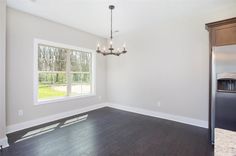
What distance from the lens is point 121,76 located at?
16.9ft

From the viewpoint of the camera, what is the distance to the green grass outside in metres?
3.79

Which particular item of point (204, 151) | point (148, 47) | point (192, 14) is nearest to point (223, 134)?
point (204, 151)

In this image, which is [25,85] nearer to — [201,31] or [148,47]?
[148,47]

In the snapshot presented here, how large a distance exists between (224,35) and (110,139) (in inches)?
118

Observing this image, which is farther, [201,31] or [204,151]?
[201,31]

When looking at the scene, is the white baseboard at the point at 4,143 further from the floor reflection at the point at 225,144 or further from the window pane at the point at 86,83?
the floor reflection at the point at 225,144

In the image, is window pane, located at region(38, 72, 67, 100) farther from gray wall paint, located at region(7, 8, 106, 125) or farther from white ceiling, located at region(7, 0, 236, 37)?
white ceiling, located at region(7, 0, 236, 37)

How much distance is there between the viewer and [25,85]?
333cm

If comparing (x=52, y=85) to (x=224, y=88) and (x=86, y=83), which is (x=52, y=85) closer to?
(x=86, y=83)

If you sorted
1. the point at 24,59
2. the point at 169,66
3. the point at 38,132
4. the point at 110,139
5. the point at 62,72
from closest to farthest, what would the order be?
the point at 110,139 → the point at 38,132 → the point at 24,59 → the point at 169,66 → the point at 62,72

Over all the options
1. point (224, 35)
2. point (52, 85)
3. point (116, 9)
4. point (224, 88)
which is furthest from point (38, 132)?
point (224, 35)

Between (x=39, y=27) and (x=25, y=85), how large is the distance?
1.54 m

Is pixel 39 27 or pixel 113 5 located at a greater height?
pixel 113 5

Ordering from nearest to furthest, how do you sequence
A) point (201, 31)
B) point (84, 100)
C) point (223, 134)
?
point (223, 134) → point (201, 31) → point (84, 100)
